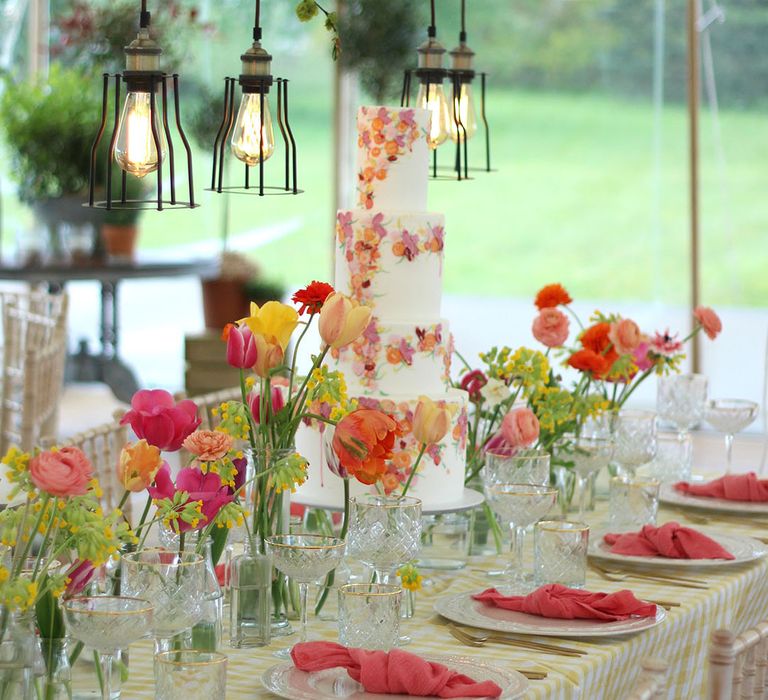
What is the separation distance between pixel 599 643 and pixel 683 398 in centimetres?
124

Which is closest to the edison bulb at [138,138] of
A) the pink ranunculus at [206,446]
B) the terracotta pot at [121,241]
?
the pink ranunculus at [206,446]

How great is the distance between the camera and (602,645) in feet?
6.06

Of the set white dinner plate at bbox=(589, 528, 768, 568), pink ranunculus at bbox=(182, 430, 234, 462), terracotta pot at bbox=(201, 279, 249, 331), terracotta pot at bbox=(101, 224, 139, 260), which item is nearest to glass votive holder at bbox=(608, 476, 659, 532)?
white dinner plate at bbox=(589, 528, 768, 568)

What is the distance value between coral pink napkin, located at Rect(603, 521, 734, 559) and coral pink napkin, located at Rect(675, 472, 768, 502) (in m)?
0.47

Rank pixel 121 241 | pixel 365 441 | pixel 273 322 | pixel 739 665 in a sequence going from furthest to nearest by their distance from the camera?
1. pixel 121 241
2. pixel 273 322
3. pixel 365 441
4. pixel 739 665

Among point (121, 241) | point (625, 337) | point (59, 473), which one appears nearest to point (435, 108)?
point (625, 337)

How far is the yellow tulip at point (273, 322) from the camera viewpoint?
74.0 inches

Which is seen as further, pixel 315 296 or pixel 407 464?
pixel 407 464

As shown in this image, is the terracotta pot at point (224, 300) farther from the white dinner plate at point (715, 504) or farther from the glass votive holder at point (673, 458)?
the white dinner plate at point (715, 504)

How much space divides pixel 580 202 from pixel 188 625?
597 centimetres

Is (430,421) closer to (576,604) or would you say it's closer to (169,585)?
(576,604)

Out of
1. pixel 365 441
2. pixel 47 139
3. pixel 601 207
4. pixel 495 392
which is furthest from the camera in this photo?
pixel 601 207

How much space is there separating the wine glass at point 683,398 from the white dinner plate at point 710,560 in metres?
0.54

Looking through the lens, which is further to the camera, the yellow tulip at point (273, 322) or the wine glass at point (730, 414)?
the wine glass at point (730, 414)
